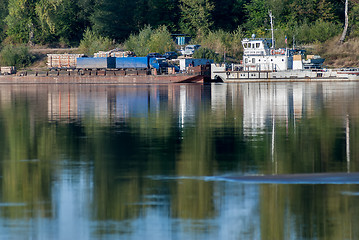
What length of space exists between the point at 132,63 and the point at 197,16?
25.9m

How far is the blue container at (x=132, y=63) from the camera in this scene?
93062mm

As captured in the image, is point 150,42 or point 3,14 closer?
point 150,42

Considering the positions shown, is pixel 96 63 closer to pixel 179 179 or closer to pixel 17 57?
pixel 17 57

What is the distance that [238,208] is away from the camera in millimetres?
14883

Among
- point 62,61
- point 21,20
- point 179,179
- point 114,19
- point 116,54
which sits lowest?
point 179,179

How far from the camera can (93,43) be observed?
113 meters

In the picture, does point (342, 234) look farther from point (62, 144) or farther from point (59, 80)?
point (59, 80)

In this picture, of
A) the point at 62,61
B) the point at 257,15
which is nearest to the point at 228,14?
the point at 257,15

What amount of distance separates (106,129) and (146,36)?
81.7 m

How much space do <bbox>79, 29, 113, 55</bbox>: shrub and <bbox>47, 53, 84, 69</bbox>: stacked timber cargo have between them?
10.9 m

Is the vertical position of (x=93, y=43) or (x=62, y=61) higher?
(x=93, y=43)

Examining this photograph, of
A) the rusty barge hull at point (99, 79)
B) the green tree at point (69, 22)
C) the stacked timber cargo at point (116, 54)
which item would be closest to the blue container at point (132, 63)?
the rusty barge hull at point (99, 79)

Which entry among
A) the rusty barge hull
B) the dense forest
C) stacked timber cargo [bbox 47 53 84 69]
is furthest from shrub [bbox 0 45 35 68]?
the rusty barge hull

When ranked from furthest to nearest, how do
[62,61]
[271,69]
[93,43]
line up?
[93,43] < [62,61] < [271,69]
